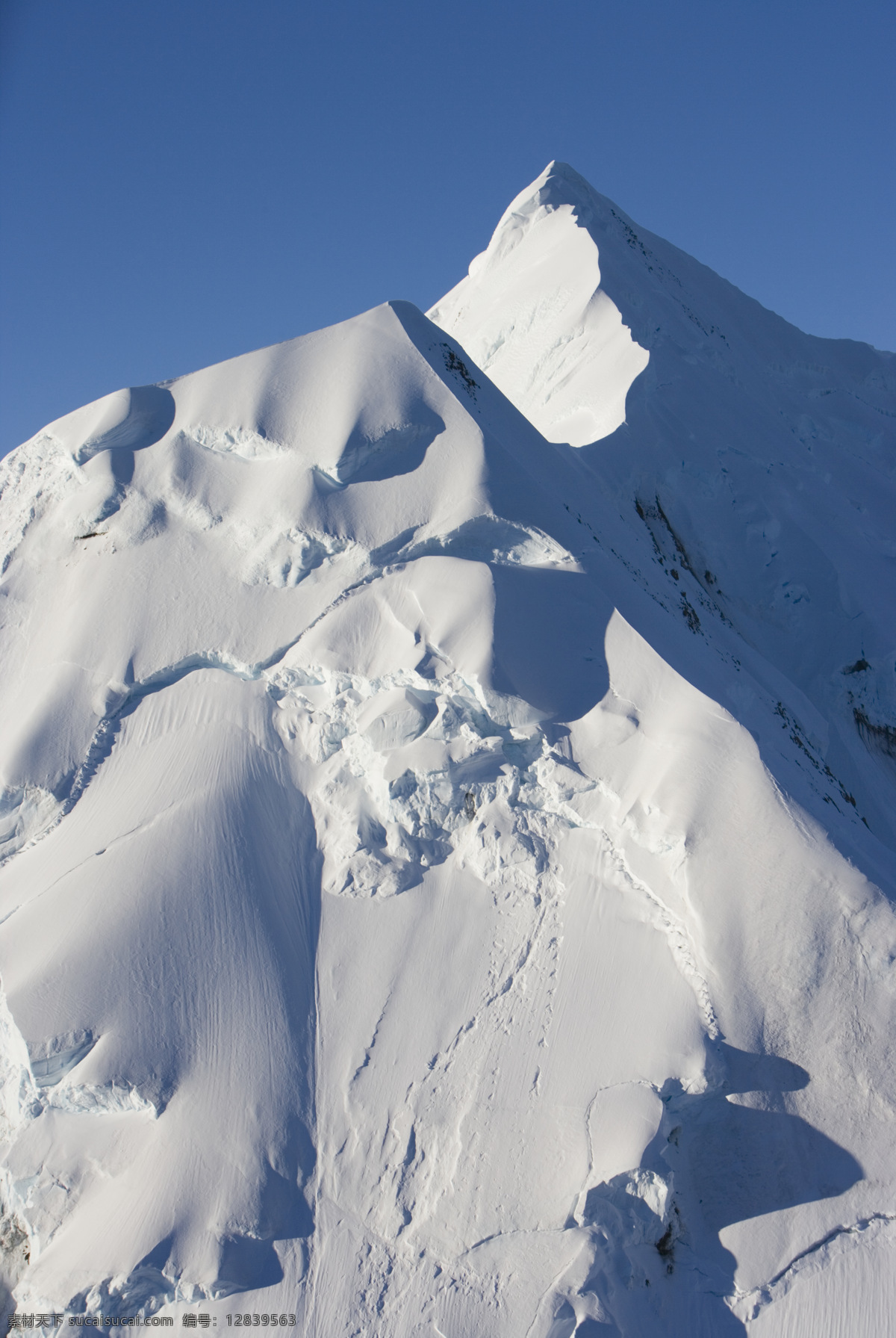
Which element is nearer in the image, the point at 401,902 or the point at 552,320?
the point at 401,902

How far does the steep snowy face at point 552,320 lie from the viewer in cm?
1259

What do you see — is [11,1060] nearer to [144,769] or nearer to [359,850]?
[144,769]

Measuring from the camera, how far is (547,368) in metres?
14.3

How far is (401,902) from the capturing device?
18.9 ft

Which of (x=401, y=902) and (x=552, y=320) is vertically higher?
(x=552, y=320)

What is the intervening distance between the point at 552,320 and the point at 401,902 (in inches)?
469

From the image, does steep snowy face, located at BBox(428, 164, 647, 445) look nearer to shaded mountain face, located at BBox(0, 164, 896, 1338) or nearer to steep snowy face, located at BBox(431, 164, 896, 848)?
steep snowy face, located at BBox(431, 164, 896, 848)

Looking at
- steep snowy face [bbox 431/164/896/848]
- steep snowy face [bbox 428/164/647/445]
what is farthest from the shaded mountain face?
steep snowy face [bbox 428/164/647/445]

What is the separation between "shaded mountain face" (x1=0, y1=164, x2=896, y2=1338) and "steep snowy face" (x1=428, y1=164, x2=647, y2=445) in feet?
14.9

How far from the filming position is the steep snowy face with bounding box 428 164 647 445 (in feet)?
41.3

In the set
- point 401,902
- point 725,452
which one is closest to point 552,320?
point 725,452

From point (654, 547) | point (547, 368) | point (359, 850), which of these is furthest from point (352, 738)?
point (547, 368)

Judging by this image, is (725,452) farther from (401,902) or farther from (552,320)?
(401,902)

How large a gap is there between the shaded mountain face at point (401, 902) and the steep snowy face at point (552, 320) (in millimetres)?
4546
